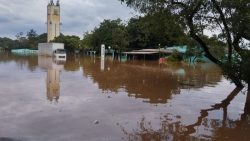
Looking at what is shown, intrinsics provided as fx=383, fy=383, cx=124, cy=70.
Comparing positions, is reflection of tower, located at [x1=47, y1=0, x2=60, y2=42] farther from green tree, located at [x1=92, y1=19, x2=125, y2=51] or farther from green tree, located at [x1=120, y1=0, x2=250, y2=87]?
green tree, located at [x1=120, y1=0, x2=250, y2=87]

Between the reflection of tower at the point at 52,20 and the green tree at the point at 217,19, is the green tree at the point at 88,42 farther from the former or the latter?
the green tree at the point at 217,19

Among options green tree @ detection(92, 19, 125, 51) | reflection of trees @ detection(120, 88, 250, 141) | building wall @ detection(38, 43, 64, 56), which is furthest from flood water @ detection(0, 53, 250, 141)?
building wall @ detection(38, 43, 64, 56)

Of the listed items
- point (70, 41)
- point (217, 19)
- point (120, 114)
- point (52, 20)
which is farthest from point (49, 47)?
point (120, 114)

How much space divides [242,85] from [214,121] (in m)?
9.22

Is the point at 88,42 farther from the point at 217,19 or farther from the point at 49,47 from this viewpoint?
the point at 217,19

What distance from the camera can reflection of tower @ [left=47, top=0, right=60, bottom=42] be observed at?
4414 inches

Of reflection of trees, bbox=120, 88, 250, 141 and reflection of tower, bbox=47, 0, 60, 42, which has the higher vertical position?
reflection of tower, bbox=47, 0, 60, 42

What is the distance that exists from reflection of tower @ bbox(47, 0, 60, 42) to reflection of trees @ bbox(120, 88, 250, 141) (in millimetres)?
102412

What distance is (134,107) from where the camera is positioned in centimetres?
1445

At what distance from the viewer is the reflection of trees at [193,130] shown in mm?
10078

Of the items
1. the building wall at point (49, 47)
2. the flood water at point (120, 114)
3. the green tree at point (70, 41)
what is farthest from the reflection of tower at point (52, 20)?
the flood water at point (120, 114)

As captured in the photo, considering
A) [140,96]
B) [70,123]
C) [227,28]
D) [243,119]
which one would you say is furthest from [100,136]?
[227,28]

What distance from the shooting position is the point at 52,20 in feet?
368

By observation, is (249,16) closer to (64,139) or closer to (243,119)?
(243,119)
